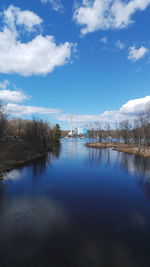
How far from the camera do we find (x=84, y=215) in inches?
309

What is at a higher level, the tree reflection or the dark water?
the dark water

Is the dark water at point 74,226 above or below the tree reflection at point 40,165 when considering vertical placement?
above

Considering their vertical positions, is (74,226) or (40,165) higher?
(74,226)

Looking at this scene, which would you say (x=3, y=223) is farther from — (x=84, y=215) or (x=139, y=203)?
(x=139, y=203)

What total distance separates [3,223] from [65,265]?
3625 millimetres

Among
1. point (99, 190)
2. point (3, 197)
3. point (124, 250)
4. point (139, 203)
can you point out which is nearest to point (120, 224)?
point (124, 250)

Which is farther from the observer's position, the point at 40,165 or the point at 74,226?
the point at 40,165

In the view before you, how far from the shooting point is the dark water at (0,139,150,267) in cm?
498

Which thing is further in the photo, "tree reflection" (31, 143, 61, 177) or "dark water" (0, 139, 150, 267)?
"tree reflection" (31, 143, 61, 177)

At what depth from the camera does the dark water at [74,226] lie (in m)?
4.98

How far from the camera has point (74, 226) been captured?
6.80 m

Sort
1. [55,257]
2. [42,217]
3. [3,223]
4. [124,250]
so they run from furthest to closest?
[42,217] < [3,223] < [124,250] < [55,257]

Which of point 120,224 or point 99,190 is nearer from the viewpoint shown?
point 120,224

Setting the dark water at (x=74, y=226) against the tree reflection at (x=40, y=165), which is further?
the tree reflection at (x=40, y=165)
